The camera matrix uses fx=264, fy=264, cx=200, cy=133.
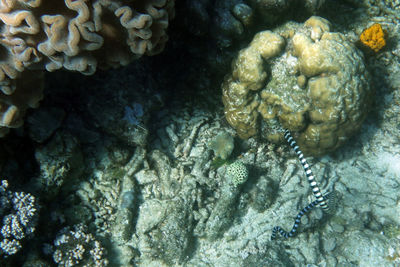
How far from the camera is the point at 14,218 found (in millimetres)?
3693

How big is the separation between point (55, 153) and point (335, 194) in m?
5.46

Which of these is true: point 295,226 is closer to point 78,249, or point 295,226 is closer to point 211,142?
point 211,142

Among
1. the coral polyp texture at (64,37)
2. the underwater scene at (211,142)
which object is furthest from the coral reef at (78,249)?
the coral polyp texture at (64,37)

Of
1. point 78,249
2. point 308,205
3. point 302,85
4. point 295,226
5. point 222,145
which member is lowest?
point 78,249

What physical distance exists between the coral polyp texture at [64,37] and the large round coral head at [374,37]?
418 centimetres

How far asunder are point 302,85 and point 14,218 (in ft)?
15.9

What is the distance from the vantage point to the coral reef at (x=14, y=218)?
3.61m

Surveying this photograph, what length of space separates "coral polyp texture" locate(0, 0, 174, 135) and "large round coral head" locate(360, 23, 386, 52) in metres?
4.18

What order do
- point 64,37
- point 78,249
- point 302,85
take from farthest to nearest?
point 302,85 < point 78,249 < point 64,37

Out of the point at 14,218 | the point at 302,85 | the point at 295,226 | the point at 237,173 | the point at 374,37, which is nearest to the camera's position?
the point at 14,218

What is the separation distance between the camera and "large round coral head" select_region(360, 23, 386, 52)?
5.32 metres

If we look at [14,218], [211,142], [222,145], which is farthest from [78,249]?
[222,145]

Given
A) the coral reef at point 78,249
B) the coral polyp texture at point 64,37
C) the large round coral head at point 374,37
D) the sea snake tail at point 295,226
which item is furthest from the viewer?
the large round coral head at point 374,37

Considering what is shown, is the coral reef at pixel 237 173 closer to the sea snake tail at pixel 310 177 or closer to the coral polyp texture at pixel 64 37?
the sea snake tail at pixel 310 177
